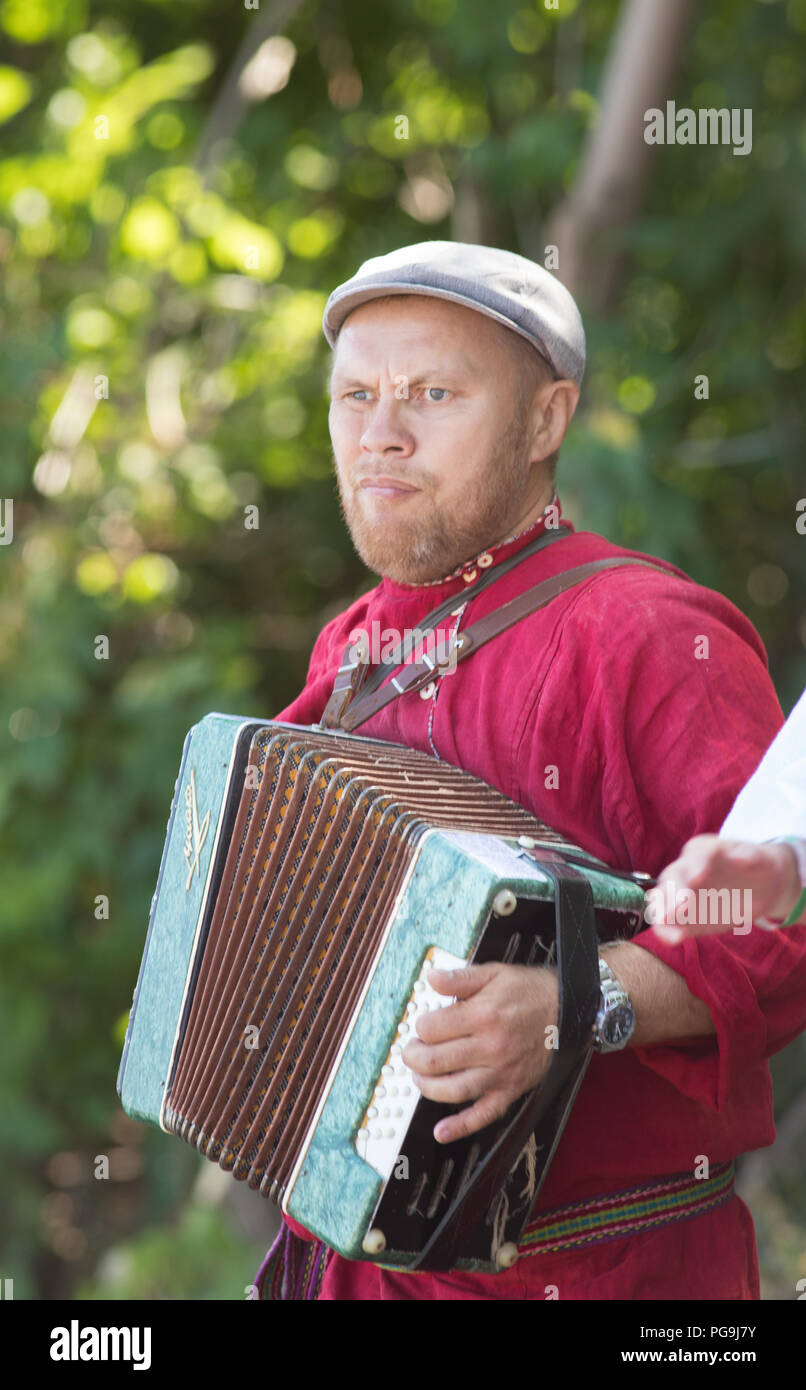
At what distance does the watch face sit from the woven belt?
0.28 meters

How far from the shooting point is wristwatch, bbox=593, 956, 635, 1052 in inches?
57.6

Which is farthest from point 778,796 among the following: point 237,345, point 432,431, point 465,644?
point 237,345

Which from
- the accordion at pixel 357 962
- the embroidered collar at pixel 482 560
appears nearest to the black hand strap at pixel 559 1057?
the accordion at pixel 357 962

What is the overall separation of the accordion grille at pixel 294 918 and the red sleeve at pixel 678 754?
4.2 inches

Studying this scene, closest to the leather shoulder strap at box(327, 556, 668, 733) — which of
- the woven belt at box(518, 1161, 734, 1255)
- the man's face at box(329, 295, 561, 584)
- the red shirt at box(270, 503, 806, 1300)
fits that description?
the red shirt at box(270, 503, 806, 1300)

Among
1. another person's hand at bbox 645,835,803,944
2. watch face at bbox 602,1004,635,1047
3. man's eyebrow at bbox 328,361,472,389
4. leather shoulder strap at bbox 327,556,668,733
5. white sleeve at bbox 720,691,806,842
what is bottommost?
watch face at bbox 602,1004,635,1047

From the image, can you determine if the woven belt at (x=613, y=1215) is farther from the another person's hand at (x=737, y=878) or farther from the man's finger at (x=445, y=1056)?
the another person's hand at (x=737, y=878)

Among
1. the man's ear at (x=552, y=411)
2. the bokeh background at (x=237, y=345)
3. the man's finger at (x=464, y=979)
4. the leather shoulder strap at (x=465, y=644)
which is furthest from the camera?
the bokeh background at (x=237, y=345)

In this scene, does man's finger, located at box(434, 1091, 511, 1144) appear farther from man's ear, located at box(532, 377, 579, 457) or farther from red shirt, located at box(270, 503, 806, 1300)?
man's ear, located at box(532, 377, 579, 457)

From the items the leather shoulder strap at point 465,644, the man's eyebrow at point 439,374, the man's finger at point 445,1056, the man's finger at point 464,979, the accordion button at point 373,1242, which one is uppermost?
the man's eyebrow at point 439,374

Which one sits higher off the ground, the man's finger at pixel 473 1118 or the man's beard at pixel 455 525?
the man's beard at pixel 455 525

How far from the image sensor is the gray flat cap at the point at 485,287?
1746 millimetres

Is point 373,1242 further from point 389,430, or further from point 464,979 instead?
point 389,430
